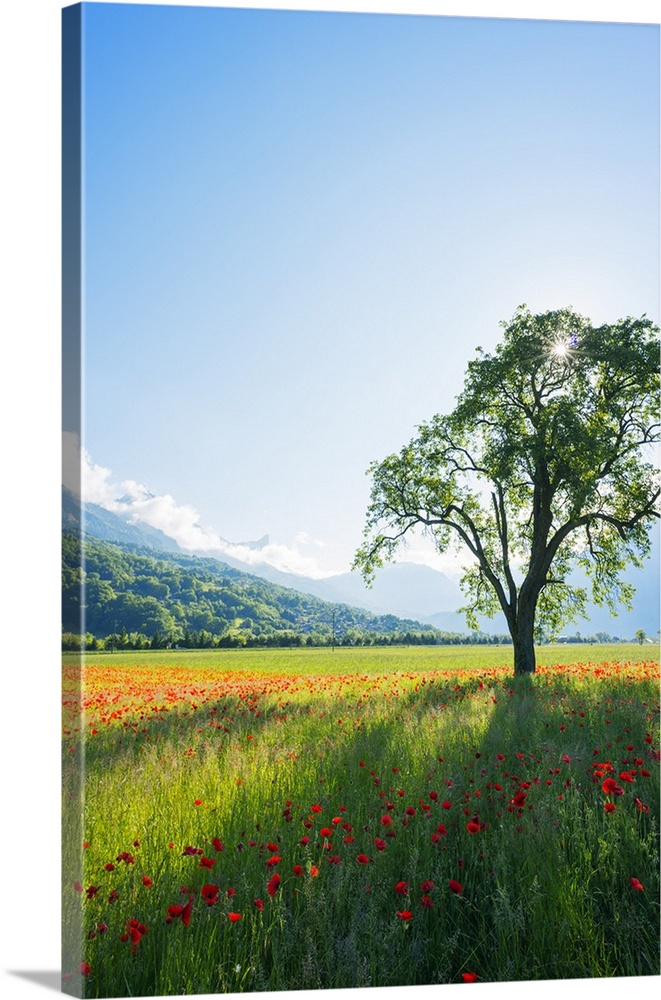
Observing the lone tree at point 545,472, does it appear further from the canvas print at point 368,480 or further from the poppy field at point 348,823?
the poppy field at point 348,823

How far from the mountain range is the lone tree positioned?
92 millimetres

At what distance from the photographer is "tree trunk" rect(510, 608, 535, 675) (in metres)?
5.81

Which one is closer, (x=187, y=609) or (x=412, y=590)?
(x=187, y=609)

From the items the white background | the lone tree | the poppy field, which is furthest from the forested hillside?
the lone tree

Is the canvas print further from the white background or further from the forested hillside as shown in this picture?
the white background

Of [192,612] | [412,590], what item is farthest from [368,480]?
[192,612]

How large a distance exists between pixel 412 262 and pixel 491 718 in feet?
10.4

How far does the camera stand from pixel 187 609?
17.1ft

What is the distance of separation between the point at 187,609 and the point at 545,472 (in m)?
2.70

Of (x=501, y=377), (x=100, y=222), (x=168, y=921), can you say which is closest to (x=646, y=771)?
(x=501, y=377)

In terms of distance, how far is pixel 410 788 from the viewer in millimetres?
4992
